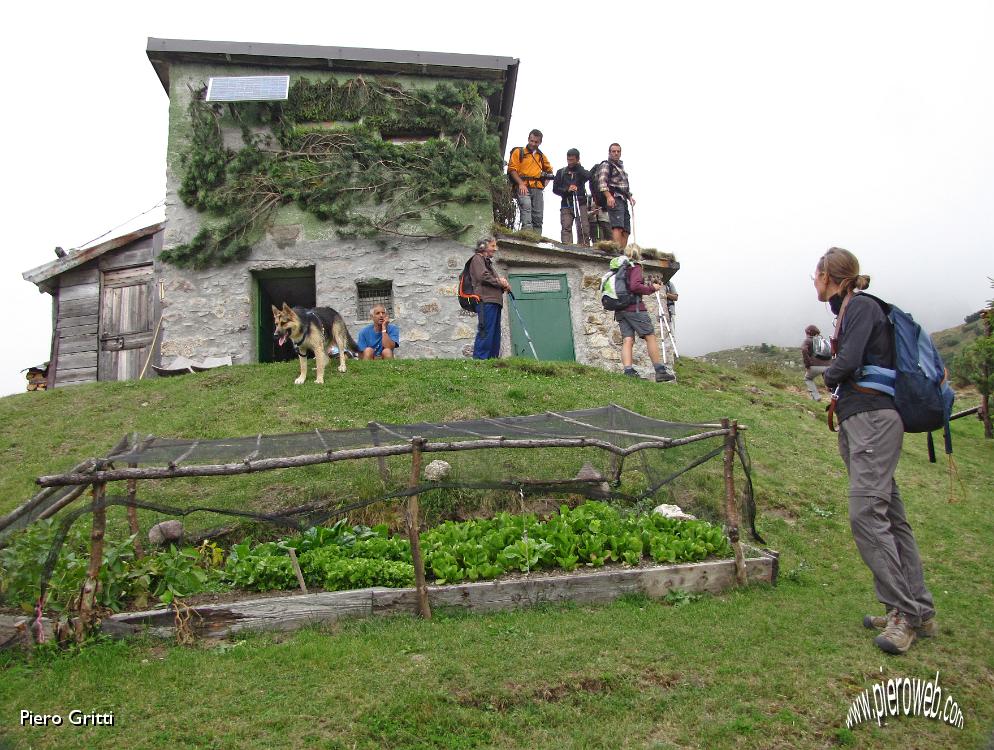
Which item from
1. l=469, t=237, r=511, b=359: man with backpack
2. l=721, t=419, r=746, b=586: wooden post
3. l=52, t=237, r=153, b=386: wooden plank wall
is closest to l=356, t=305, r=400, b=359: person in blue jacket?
l=469, t=237, r=511, b=359: man with backpack

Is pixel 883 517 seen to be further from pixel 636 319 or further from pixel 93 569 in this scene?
pixel 636 319

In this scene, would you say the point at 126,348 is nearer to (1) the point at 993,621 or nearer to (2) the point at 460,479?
(2) the point at 460,479

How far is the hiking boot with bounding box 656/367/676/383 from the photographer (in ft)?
42.2

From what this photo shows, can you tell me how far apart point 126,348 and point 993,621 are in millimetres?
16075

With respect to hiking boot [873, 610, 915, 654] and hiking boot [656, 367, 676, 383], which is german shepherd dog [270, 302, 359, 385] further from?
hiking boot [873, 610, 915, 654]

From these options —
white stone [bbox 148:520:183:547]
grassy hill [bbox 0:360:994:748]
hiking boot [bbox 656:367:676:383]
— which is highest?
hiking boot [bbox 656:367:676:383]

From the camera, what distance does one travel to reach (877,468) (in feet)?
14.6

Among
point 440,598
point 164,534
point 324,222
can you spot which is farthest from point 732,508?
point 324,222

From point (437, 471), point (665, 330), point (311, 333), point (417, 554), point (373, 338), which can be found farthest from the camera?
point (665, 330)

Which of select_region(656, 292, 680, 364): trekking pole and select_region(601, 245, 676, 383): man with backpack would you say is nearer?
select_region(601, 245, 676, 383): man with backpack

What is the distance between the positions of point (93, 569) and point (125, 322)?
1248 cm

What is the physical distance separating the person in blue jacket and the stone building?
1145mm

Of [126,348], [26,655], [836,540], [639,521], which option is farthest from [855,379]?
[126,348]

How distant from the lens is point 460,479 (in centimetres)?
680
